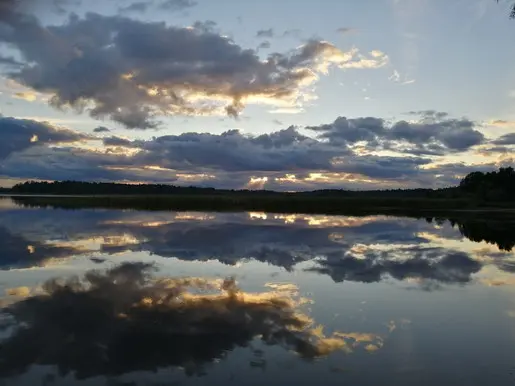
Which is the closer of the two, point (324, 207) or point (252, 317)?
point (252, 317)

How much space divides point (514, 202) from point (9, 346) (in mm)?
106545

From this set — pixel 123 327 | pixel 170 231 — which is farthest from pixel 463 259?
pixel 170 231

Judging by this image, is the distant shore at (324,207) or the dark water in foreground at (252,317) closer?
the dark water in foreground at (252,317)

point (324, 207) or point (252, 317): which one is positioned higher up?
point (324, 207)

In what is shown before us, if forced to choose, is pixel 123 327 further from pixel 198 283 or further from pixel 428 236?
pixel 428 236

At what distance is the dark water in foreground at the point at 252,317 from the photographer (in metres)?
9.10

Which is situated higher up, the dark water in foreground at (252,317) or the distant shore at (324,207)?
the distant shore at (324,207)

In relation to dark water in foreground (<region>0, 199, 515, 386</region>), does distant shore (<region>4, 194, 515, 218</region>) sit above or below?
above

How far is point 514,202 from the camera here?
99.8 m

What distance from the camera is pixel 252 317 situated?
12609 millimetres

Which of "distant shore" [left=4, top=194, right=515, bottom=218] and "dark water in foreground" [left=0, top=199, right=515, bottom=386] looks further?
"distant shore" [left=4, top=194, right=515, bottom=218]

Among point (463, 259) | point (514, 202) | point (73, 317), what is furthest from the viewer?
point (514, 202)

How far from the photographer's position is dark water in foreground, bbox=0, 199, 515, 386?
9102mm

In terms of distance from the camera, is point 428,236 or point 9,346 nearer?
point 9,346
